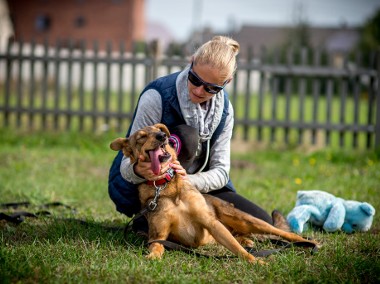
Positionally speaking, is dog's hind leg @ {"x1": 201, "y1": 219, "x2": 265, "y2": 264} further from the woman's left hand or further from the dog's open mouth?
the dog's open mouth

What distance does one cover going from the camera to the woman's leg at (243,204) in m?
5.16

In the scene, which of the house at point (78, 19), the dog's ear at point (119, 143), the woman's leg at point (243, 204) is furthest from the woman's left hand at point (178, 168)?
the house at point (78, 19)

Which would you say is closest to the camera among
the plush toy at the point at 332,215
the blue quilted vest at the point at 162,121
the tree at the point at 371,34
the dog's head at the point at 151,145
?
the dog's head at the point at 151,145

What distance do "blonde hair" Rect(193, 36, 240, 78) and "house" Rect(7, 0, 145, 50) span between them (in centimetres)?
4667

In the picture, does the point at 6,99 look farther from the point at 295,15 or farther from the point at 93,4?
the point at 295,15

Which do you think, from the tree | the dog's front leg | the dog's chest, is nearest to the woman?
the dog's chest

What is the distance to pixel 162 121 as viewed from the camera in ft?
16.0

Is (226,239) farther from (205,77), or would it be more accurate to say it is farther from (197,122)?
(205,77)

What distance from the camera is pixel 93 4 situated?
5072cm

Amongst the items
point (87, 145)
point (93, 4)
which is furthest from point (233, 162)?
point (93, 4)

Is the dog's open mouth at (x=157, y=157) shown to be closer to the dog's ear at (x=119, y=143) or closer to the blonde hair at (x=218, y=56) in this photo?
the dog's ear at (x=119, y=143)

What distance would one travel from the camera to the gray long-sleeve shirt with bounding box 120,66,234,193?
4727 millimetres

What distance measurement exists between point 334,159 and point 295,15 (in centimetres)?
4987

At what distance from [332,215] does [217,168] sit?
1.22 meters
